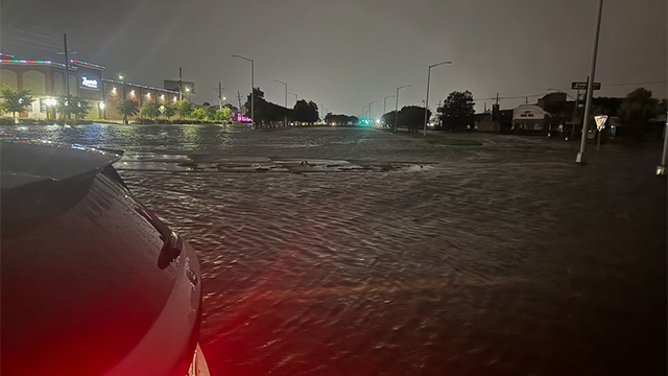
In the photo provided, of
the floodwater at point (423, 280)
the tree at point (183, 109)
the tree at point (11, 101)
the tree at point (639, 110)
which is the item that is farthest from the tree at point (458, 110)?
the floodwater at point (423, 280)

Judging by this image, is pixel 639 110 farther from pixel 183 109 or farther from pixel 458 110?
pixel 183 109

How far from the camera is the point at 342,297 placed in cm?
465

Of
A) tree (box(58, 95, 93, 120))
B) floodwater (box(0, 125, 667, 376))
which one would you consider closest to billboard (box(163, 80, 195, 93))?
tree (box(58, 95, 93, 120))

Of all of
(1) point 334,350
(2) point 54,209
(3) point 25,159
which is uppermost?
(3) point 25,159

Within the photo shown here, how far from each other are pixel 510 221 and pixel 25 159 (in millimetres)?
7898

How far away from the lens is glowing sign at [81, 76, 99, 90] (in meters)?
94.3

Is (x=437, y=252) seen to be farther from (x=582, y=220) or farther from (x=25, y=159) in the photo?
(x=25, y=159)

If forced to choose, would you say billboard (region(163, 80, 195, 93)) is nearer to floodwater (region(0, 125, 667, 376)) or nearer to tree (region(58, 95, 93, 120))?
tree (region(58, 95, 93, 120))

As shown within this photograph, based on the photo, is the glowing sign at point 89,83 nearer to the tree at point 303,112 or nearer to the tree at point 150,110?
the tree at point 150,110

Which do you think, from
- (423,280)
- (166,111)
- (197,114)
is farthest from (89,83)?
(423,280)

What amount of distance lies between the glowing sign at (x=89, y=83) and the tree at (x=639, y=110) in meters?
92.0

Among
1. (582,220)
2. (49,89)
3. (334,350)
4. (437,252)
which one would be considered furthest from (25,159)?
(49,89)

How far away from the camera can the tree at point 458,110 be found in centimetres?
11119

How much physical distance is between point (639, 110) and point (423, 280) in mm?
61359
